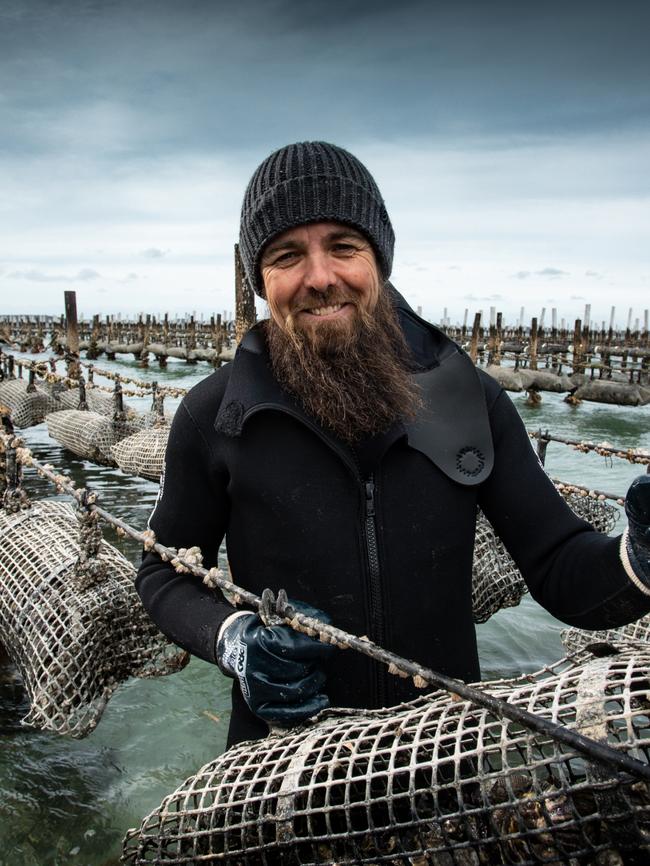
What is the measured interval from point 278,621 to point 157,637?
2.03 meters

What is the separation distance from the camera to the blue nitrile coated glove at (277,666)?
146 cm

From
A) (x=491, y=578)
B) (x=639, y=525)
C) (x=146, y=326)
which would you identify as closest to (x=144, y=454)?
(x=491, y=578)

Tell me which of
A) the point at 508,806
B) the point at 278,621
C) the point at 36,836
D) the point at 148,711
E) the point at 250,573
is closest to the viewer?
the point at 508,806

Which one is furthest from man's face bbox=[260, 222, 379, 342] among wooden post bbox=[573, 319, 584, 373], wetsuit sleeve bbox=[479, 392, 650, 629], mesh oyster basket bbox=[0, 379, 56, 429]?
wooden post bbox=[573, 319, 584, 373]

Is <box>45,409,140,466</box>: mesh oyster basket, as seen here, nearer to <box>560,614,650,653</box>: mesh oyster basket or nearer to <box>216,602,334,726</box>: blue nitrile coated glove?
<box>560,614,650,653</box>: mesh oyster basket

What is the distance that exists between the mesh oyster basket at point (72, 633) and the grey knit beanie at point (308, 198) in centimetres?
192

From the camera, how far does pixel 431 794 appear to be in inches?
54.4

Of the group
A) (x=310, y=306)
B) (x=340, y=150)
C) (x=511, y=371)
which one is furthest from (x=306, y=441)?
(x=511, y=371)

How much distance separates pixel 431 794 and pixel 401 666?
0.34 m

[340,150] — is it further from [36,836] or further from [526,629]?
[526,629]

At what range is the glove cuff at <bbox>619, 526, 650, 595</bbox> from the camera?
4.74 feet

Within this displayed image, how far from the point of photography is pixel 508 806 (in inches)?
44.8

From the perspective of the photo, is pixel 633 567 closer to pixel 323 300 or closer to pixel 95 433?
pixel 323 300

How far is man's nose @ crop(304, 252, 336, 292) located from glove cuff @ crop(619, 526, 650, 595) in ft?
3.04
